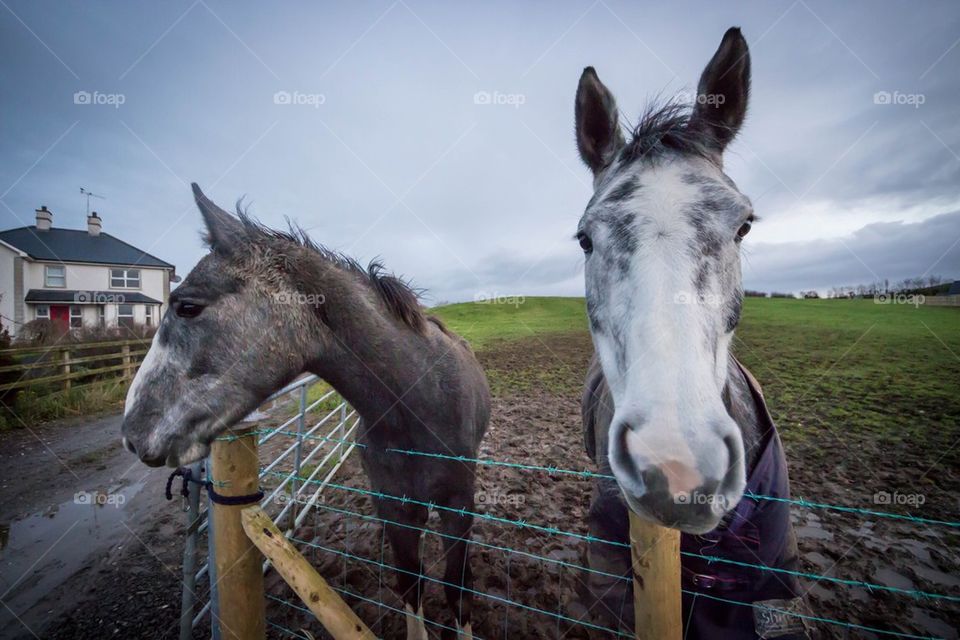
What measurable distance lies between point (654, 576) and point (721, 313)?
106cm

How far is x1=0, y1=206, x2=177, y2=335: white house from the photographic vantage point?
23.8 m

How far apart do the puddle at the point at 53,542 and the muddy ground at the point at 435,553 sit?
18 millimetres

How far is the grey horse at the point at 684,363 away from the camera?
1.08 metres

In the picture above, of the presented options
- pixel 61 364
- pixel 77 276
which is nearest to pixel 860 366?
pixel 61 364

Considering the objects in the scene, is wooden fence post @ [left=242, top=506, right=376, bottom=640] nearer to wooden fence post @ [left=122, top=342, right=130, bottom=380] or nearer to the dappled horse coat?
the dappled horse coat

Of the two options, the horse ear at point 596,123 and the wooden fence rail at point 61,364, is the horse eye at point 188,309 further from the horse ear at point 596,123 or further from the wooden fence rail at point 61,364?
the wooden fence rail at point 61,364

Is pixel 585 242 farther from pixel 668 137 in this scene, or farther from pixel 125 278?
pixel 125 278

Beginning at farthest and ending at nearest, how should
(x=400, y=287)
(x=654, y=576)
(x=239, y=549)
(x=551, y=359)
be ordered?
(x=551, y=359), (x=400, y=287), (x=239, y=549), (x=654, y=576)

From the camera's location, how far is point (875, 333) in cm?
2116

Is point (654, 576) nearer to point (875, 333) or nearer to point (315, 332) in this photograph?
point (315, 332)

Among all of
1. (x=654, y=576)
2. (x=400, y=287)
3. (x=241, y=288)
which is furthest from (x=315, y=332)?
(x=654, y=576)

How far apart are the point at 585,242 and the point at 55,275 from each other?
39584mm

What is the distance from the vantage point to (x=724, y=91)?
2.01 meters

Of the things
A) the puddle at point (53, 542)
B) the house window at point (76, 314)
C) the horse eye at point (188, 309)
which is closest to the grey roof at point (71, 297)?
the house window at point (76, 314)
